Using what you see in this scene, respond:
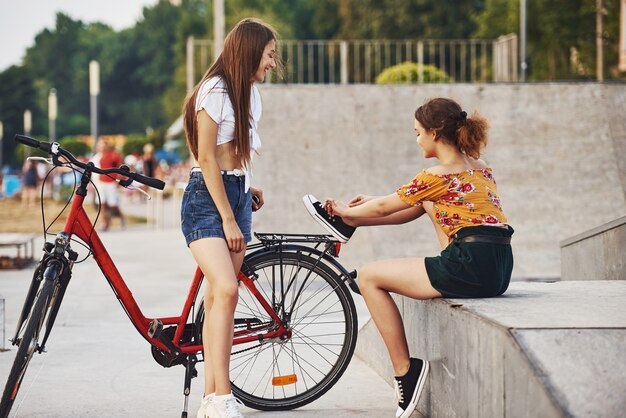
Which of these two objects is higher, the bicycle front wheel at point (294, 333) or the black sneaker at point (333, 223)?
the black sneaker at point (333, 223)

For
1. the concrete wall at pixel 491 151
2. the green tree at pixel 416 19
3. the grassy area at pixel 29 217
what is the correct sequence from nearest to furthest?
the concrete wall at pixel 491 151 < the grassy area at pixel 29 217 < the green tree at pixel 416 19

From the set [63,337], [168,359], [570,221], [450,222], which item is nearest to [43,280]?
[168,359]

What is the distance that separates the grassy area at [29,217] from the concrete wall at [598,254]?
14.3 m

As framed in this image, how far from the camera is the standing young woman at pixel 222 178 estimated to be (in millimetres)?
5051

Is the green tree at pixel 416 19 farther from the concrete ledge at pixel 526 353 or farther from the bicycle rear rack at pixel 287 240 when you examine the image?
the concrete ledge at pixel 526 353

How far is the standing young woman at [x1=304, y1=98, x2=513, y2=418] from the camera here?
5117 mm

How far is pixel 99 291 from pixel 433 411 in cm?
678

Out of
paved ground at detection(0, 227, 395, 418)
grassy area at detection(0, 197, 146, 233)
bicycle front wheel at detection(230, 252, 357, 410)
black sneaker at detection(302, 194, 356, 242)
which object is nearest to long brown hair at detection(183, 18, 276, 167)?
black sneaker at detection(302, 194, 356, 242)

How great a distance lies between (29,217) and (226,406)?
25994mm

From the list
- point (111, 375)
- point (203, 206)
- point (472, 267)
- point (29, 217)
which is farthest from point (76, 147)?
point (472, 267)

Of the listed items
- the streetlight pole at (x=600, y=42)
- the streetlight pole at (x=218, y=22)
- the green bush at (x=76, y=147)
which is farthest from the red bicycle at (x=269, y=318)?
the green bush at (x=76, y=147)

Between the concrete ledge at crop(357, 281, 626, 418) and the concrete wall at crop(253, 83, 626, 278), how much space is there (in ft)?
24.7

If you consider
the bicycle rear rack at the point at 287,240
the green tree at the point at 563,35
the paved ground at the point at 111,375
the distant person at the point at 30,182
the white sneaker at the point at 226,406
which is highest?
the green tree at the point at 563,35

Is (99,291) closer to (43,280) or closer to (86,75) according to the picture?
(43,280)
